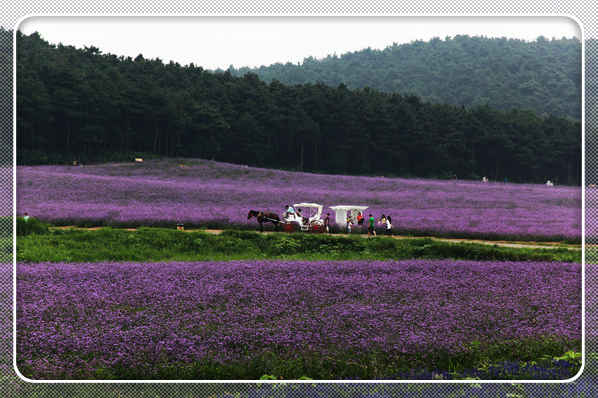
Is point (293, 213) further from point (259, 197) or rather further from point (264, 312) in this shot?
point (264, 312)

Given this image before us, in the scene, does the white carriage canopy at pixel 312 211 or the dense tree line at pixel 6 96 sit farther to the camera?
the white carriage canopy at pixel 312 211

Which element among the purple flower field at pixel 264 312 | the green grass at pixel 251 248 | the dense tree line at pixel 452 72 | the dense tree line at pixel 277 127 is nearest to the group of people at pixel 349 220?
the green grass at pixel 251 248

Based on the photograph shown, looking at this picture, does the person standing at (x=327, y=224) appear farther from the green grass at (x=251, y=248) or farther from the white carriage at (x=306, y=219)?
the green grass at (x=251, y=248)

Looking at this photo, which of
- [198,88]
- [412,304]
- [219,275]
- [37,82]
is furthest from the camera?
[198,88]

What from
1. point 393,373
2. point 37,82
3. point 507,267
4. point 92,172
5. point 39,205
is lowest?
point 393,373

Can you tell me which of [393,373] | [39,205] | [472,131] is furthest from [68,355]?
[472,131]

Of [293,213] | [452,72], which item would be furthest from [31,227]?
[452,72]

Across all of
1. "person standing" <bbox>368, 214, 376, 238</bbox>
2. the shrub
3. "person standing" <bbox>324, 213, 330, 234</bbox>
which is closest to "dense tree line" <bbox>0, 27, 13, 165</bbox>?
the shrub

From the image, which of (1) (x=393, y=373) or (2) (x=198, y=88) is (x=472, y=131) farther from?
(1) (x=393, y=373)
